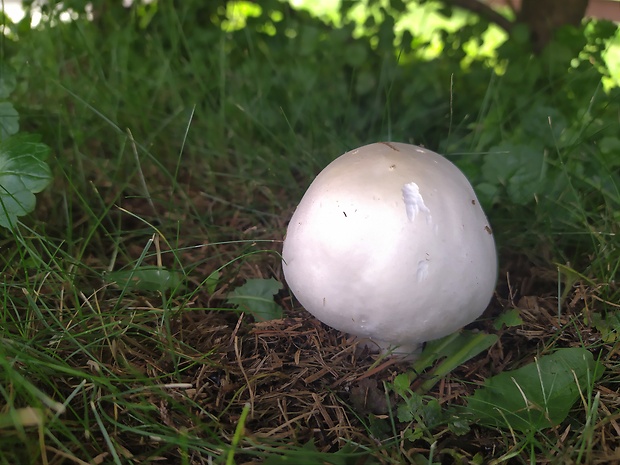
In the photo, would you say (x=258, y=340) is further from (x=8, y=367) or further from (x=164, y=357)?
(x=8, y=367)

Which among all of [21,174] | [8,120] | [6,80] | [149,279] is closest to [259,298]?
[149,279]

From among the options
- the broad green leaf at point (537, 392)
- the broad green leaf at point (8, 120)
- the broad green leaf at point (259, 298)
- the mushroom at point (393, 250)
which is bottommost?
the broad green leaf at point (537, 392)

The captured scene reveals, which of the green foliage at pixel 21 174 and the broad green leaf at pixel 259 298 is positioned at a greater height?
the green foliage at pixel 21 174

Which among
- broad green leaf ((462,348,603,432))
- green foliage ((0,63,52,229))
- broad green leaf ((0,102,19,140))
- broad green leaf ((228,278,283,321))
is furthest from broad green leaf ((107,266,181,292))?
broad green leaf ((462,348,603,432))

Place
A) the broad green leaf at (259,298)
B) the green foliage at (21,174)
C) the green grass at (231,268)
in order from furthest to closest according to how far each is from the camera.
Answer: the broad green leaf at (259,298)
the green foliage at (21,174)
the green grass at (231,268)

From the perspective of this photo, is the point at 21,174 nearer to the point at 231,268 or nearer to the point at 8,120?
the point at 8,120

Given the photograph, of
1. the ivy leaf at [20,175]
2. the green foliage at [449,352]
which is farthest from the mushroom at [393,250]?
the ivy leaf at [20,175]

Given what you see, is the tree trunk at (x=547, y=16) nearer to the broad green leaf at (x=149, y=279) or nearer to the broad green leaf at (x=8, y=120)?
the broad green leaf at (x=149, y=279)
